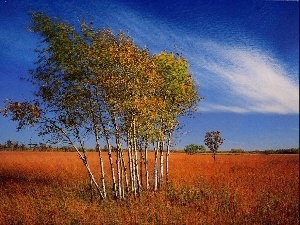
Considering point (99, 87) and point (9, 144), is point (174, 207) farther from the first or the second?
point (9, 144)

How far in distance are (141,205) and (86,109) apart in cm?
505

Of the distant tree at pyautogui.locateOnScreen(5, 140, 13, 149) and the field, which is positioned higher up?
the distant tree at pyautogui.locateOnScreen(5, 140, 13, 149)

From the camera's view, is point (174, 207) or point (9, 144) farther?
point (9, 144)

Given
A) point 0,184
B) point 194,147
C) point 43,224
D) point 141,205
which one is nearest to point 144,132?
point 141,205

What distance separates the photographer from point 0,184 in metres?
18.9

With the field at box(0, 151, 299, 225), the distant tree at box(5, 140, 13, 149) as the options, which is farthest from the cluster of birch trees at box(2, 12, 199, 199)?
the distant tree at box(5, 140, 13, 149)

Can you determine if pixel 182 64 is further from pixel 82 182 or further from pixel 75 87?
pixel 82 182

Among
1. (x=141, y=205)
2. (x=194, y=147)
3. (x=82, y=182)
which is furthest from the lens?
(x=194, y=147)

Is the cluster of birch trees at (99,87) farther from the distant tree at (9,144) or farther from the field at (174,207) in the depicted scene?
the distant tree at (9,144)

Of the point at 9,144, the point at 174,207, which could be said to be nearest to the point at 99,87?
the point at 174,207

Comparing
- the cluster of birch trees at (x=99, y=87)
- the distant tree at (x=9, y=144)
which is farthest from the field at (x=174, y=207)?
the distant tree at (x=9, y=144)

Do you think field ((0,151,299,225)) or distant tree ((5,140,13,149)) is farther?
distant tree ((5,140,13,149))

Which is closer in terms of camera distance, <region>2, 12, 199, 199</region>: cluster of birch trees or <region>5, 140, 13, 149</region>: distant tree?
<region>2, 12, 199, 199</region>: cluster of birch trees

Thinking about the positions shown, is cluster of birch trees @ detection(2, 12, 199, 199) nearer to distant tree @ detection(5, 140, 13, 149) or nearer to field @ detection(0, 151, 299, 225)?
field @ detection(0, 151, 299, 225)
